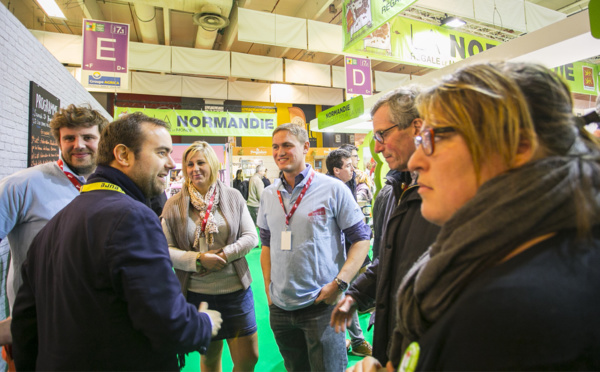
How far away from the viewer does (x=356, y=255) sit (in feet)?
6.09

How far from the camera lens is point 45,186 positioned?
1.94 meters

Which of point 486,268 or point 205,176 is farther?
point 205,176

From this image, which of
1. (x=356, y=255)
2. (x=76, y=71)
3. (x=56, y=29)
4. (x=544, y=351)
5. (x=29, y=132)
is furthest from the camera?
(x=56, y=29)

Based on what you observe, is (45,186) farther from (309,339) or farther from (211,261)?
(309,339)

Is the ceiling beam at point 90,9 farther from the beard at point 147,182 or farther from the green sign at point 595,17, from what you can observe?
the green sign at point 595,17

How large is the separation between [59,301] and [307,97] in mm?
12720

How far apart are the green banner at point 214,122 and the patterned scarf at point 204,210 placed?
5.99 m

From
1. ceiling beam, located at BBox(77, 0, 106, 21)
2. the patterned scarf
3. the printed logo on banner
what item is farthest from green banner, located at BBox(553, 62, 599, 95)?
ceiling beam, located at BBox(77, 0, 106, 21)

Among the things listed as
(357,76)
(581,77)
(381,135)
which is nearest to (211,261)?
(381,135)

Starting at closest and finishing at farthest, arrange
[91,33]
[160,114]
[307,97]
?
1. [91,33]
2. [160,114]
3. [307,97]

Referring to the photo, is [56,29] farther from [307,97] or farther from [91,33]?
[307,97]

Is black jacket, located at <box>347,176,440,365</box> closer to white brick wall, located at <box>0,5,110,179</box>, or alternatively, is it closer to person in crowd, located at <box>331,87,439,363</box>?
person in crowd, located at <box>331,87,439,363</box>

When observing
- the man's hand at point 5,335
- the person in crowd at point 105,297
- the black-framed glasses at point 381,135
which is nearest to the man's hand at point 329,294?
the person in crowd at point 105,297

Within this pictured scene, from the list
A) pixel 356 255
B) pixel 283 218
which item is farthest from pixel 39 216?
pixel 356 255
